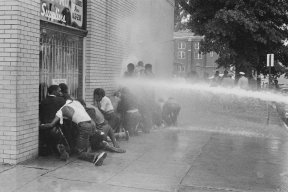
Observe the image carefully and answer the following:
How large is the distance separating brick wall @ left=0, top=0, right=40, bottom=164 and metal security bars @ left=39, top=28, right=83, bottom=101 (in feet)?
3.10

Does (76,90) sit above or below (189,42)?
below

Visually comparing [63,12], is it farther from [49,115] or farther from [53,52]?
[49,115]

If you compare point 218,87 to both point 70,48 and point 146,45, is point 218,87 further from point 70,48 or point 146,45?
point 70,48

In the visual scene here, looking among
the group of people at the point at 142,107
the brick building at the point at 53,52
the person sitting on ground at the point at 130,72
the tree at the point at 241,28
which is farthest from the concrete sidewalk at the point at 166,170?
the tree at the point at 241,28

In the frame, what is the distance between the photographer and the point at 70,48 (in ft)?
28.7

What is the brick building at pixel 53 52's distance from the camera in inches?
250

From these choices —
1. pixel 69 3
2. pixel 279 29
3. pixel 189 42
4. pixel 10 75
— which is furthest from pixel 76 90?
pixel 189 42

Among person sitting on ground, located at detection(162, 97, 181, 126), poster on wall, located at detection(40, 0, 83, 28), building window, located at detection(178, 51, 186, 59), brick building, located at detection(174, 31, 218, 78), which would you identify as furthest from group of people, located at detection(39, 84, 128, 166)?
building window, located at detection(178, 51, 186, 59)

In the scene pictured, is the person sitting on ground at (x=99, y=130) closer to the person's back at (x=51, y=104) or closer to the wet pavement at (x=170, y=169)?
the wet pavement at (x=170, y=169)

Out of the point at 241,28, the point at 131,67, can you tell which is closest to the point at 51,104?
the point at 131,67

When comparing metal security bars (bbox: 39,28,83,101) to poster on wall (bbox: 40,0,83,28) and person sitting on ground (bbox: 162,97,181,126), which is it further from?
person sitting on ground (bbox: 162,97,181,126)

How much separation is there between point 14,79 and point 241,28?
15.6 m

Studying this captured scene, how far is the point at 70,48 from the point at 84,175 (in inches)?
139

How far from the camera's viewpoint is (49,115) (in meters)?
7.11
